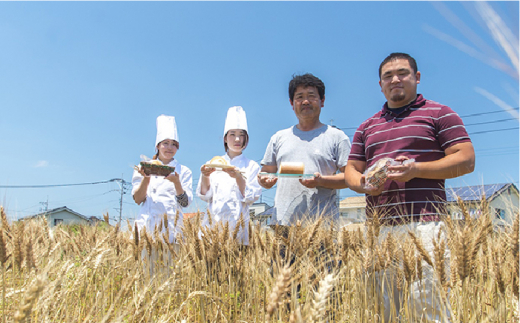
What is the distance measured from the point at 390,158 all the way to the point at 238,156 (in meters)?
1.80

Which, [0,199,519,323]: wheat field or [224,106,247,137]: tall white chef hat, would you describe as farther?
[224,106,247,137]: tall white chef hat

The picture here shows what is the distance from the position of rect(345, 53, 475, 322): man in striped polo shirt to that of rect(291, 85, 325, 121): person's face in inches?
26.0

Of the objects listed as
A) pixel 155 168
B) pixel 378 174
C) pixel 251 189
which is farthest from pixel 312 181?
pixel 155 168

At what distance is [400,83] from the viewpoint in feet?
7.73

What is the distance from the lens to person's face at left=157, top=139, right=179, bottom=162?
383 cm

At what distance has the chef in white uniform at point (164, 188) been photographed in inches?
140

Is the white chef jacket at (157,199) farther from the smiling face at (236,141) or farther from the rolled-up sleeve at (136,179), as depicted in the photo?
the smiling face at (236,141)

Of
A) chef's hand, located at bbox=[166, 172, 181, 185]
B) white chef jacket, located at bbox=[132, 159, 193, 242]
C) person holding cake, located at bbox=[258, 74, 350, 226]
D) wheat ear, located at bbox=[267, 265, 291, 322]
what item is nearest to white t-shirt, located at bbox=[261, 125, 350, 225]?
person holding cake, located at bbox=[258, 74, 350, 226]

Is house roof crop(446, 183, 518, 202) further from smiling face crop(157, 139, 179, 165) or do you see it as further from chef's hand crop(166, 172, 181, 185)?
smiling face crop(157, 139, 179, 165)

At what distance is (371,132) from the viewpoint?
8.07 feet

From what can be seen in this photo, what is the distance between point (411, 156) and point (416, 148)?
5 cm

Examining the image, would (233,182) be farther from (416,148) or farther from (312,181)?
(416,148)

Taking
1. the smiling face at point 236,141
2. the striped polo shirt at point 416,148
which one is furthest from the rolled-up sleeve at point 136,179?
the striped polo shirt at point 416,148

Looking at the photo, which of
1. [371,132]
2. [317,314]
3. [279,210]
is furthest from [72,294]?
[371,132]
